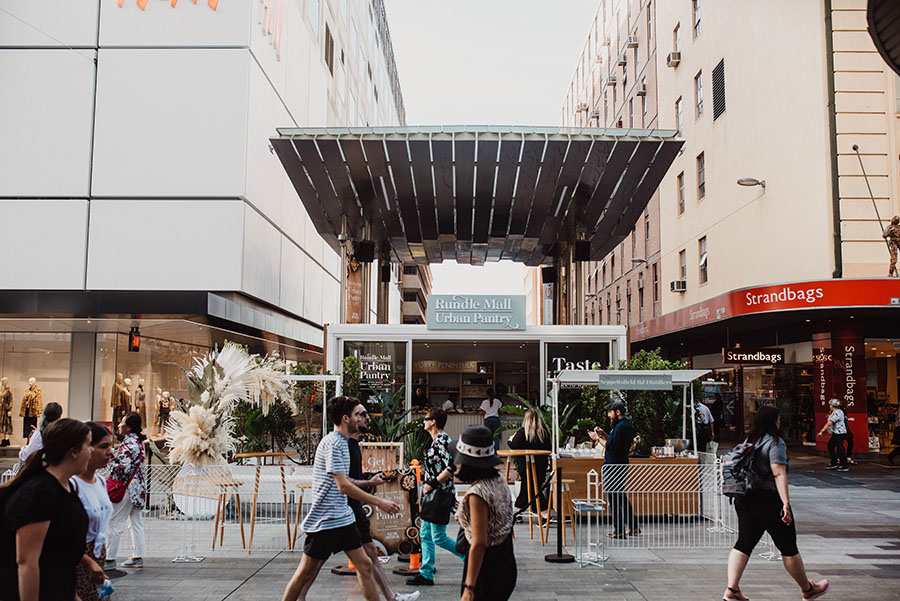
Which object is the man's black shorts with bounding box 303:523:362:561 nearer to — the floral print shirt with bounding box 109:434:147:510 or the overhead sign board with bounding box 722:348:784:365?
the floral print shirt with bounding box 109:434:147:510

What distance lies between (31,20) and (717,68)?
20.0 metres

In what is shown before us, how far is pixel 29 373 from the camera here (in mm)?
19531

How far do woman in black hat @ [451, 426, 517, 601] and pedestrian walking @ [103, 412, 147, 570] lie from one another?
4.55 meters

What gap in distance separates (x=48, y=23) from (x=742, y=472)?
1868cm

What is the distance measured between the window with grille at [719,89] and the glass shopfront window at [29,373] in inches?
812

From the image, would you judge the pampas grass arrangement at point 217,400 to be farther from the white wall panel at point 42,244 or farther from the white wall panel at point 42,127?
the white wall panel at point 42,127

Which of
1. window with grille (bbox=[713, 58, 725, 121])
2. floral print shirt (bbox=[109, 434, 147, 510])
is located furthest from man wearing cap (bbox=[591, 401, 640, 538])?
window with grille (bbox=[713, 58, 725, 121])

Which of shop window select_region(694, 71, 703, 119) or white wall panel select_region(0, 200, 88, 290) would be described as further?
shop window select_region(694, 71, 703, 119)

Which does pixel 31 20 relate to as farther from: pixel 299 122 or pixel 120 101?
pixel 299 122

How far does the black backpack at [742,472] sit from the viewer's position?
6422mm

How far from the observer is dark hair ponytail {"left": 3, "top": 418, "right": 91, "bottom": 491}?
3.57 meters

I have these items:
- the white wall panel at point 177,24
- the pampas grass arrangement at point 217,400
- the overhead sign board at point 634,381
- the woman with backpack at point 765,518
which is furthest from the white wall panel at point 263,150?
the woman with backpack at point 765,518

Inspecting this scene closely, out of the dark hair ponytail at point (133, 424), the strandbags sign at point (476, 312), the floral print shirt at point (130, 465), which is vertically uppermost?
the strandbags sign at point (476, 312)

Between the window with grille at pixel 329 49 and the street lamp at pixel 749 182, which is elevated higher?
the window with grille at pixel 329 49
